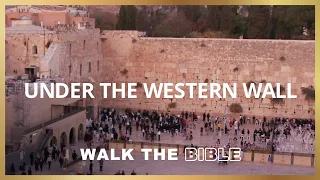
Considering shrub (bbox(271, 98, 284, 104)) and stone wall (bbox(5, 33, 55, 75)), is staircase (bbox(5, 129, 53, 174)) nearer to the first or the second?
stone wall (bbox(5, 33, 55, 75))

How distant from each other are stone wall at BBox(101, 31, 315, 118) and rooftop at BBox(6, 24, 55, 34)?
3.30ft

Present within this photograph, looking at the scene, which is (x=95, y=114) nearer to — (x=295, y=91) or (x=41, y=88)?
(x=41, y=88)

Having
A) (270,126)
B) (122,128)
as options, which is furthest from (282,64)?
(122,128)

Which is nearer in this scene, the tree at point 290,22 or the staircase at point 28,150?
the staircase at point 28,150

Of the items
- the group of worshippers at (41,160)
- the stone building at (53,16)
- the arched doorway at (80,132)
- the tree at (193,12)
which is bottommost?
the group of worshippers at (41,160)

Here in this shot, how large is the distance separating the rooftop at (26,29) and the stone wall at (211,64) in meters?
1.00

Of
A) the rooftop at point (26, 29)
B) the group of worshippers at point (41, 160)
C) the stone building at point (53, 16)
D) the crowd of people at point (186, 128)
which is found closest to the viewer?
the group of worshippers at point (41, 160)

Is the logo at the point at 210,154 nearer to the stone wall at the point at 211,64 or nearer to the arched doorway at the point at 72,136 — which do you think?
the stone wall at the point at 211,64

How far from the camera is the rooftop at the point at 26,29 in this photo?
8.64m

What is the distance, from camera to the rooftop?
864 cm

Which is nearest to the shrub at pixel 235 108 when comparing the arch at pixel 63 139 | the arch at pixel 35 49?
the arch at pixel 63 139

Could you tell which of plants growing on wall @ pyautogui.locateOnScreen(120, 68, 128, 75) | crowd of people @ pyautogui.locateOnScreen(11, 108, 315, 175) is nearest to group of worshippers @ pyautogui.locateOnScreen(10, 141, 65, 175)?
crowd of people @ pyautogui.locateOnScreen(11, 108, 315, 175)

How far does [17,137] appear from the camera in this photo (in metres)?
8.36

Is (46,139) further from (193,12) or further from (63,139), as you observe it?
(193,12)
